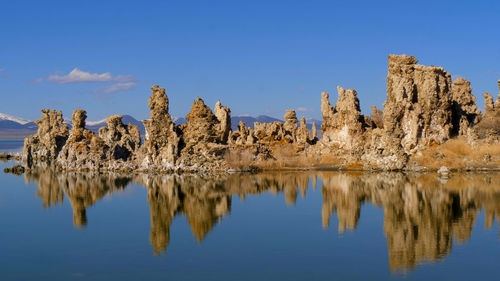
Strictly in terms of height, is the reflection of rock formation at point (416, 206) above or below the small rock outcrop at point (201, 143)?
below

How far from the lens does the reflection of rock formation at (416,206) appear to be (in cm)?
3412

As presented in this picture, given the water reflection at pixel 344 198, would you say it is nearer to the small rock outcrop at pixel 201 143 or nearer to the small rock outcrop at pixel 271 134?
the small rock outcrop at pixel 201 143

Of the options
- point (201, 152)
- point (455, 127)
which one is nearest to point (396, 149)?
point (455, 127)

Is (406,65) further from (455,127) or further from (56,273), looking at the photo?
(56,273)

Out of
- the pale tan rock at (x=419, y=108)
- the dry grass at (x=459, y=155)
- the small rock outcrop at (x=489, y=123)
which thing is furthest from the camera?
the pale tan rock at (x=419, y=108)

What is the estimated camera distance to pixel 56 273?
28.8 metres

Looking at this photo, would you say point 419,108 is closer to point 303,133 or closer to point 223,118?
point 303,133

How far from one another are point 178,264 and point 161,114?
5195cm

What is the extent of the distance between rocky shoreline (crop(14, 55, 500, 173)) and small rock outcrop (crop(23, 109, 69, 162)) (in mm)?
25402

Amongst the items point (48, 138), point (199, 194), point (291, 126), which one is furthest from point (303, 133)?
point (48, 138)

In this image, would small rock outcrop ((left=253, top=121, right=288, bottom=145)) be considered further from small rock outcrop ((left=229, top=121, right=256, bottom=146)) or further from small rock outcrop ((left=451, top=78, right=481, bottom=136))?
small rock outcrop ((left=451, top=78, right=481, bottom=136))

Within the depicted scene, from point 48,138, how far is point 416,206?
277 ft

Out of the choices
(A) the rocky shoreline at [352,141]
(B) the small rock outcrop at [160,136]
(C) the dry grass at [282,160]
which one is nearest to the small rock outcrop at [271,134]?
(A) the rocky shoreline at [352,141]

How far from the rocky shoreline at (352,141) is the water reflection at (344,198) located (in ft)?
18.7
